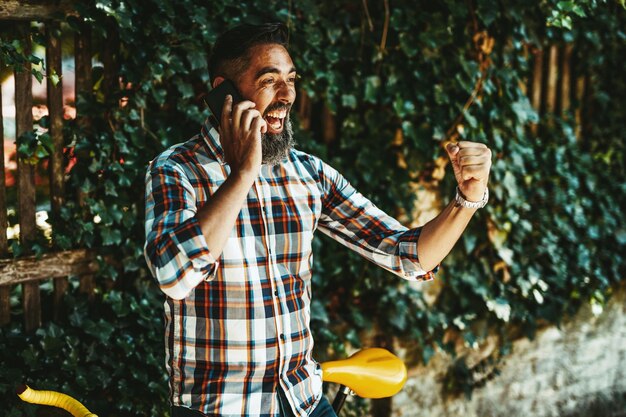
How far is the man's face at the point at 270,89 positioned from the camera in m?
2.10

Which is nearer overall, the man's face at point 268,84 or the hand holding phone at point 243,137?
the hand holding phone at point 243,137

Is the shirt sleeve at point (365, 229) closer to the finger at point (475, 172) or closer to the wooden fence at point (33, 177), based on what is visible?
the finger at point (475, 172)

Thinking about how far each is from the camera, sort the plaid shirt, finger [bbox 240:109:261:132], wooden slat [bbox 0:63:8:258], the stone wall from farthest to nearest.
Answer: the stone wall → wooden slat [bbox 0:63:8:258] → the plaid shirt → finger [bbox 240:109:261:132]

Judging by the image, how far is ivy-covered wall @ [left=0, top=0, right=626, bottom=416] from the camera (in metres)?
3.05

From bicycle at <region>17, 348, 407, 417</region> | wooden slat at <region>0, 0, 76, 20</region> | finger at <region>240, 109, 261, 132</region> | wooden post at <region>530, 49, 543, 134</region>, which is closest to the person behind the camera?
finger at <region>240, 109, 261, 132</region>

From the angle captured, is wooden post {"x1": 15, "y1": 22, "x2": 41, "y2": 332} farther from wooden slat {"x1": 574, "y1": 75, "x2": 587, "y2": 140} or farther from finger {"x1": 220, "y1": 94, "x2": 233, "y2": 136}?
wooden slat {"x1": 574, "y1": 75, "x2": 587, "y2": 140}

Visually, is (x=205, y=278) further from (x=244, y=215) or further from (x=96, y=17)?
(x=96, y=17)

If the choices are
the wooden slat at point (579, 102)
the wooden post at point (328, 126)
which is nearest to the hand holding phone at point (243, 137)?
the wooden post at point (328, 126)

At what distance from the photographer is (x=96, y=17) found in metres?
2.91

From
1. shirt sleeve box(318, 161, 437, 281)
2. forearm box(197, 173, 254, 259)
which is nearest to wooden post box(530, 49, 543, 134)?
shirt sleeve box(318, 161, 437, 281)

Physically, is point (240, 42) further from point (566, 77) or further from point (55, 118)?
point (566, 77)

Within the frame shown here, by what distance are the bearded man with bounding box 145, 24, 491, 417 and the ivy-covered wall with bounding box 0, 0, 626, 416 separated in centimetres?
104

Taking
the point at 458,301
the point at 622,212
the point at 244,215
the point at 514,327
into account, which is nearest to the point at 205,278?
the point at 244,215

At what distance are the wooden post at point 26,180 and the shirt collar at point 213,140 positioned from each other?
1.16 metres
